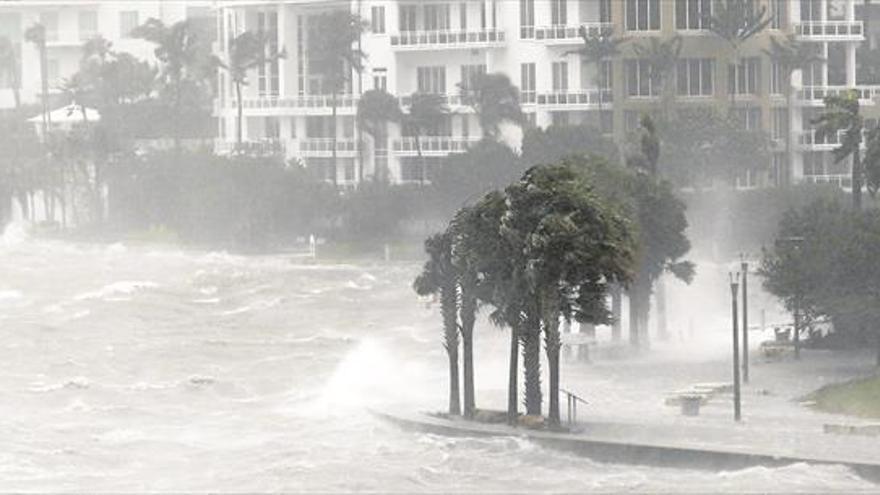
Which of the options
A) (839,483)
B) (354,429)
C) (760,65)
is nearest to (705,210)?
(760,65)

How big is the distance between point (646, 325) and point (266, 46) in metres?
74.7

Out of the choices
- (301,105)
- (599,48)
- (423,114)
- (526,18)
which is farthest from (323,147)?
(599,48)

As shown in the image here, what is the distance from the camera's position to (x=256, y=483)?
197 feet

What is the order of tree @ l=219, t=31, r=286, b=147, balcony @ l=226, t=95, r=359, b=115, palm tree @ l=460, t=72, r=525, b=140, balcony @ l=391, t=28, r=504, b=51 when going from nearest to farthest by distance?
palm tree @ l=460, t=72, r=525, b=140 < balcony @ l=391, t=28, r=504, b=51 < balcony @ l=226, t=95, r=359, b=115 < tree @ l=219, t=31, r=286, b=147

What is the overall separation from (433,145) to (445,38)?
633cm

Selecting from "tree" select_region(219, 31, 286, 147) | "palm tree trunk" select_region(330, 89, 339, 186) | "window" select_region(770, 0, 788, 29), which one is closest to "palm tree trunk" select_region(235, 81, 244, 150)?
"tree" select_region(219, 31, 286, 147)

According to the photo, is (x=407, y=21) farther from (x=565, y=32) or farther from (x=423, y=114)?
(x=565, y=32)

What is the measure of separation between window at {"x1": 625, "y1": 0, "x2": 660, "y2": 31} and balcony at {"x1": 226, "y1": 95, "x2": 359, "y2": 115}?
21.0 meters

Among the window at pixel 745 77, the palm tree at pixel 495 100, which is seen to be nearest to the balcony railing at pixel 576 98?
the palm tree at pixel 495 100

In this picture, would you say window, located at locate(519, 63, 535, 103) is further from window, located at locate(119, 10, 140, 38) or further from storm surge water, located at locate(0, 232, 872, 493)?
window, located at locate(119, 10, 140, 38)

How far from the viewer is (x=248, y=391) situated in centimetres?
7944

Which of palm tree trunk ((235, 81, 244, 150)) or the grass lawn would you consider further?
palm tree trunk ((235, 81, 244, 150))

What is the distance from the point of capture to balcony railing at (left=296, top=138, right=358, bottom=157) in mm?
153625

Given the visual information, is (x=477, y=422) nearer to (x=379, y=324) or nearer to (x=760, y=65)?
(x=379, y=324)
